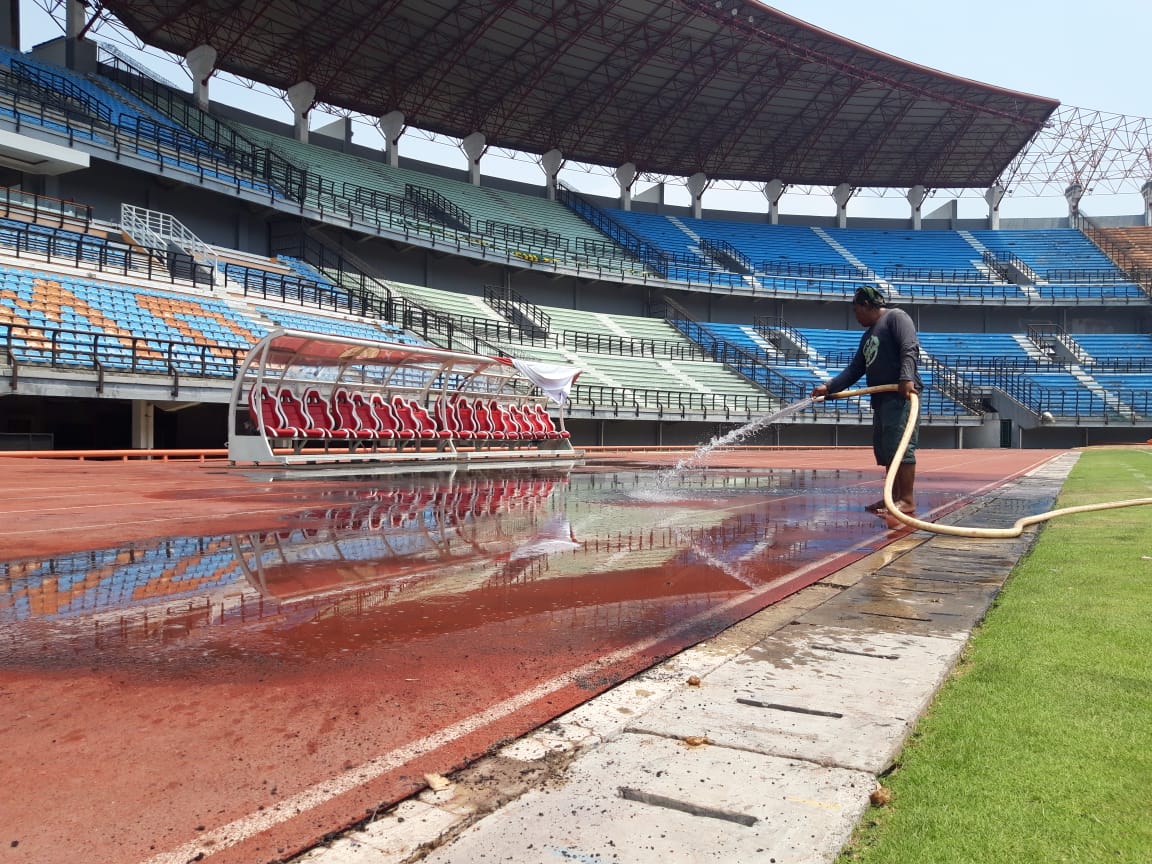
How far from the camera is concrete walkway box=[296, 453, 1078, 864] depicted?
1892mm

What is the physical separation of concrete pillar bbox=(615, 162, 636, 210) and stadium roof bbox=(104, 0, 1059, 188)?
79cm

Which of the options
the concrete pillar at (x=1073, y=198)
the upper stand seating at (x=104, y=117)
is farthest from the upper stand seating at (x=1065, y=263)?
A: the upper stand seating at (x=104, y=117)

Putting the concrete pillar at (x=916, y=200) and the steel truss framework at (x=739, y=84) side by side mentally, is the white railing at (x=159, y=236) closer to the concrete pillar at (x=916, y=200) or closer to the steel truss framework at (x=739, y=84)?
the steel truss framework at (x=739, y=84)

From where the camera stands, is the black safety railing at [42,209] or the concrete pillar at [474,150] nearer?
the black safety railing at [42,209]

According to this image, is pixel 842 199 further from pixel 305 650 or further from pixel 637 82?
pixel 305 650

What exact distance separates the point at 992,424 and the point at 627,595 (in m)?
49.0

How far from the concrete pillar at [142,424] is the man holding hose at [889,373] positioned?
17884 millimetres

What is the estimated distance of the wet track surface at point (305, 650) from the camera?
210 cm

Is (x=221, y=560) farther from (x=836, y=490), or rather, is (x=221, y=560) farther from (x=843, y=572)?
(x=836, y=490)

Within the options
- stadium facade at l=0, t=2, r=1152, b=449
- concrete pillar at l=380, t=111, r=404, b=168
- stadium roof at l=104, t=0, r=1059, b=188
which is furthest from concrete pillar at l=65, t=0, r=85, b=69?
concrete pillar at l=380, t=111, r=404, b=168

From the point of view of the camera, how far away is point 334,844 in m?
1.90

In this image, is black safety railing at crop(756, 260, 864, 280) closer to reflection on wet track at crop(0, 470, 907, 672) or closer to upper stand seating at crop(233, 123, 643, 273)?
upper stand seating at crop(233, 123, 643, 273)

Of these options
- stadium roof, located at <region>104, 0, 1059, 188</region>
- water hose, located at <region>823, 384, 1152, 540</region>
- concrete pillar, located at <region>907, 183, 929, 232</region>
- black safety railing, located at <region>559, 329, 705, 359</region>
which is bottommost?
water hose, located at <region>823, 384, 1152, 540</region>

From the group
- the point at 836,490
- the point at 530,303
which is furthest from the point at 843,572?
the point at 530,303
